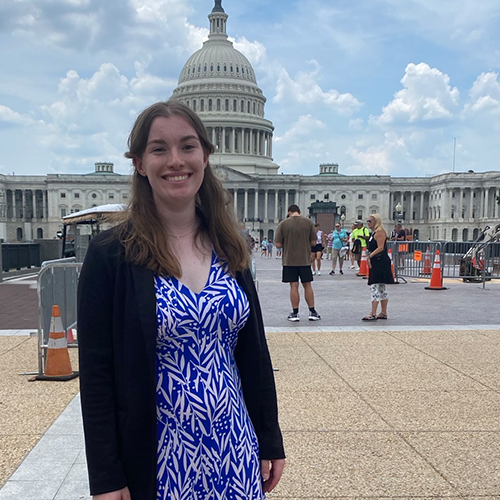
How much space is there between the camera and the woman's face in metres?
2.13

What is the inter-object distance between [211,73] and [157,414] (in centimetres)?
11413

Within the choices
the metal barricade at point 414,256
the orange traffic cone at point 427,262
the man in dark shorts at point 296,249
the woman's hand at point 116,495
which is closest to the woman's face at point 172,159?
the woman's hand at point 116,495

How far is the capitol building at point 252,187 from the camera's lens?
104125 mm

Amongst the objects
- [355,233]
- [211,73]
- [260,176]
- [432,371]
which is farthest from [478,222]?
[432,371]

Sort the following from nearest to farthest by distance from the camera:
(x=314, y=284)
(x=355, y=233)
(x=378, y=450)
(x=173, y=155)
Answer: (x=173, y=155) < (x=378, y=450) < (x=314, y=284) < (x=355, y=233)

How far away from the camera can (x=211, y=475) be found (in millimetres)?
1985

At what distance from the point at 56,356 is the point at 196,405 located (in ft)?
16.7

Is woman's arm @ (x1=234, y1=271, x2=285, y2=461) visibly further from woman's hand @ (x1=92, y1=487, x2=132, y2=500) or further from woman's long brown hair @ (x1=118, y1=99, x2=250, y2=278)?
woman's hand @ (x1=92, y1=487, x2=132, y2=500)

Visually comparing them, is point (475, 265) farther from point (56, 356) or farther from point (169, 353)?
point (169, 353)

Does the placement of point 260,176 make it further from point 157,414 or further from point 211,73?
point 157,414

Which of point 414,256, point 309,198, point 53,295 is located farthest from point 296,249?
point 309,198

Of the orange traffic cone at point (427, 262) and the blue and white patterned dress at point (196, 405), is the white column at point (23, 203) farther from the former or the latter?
the blue and white patterned dress at point (196, 405)

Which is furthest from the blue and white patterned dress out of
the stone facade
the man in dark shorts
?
the stone facade

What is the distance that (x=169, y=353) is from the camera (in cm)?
197
